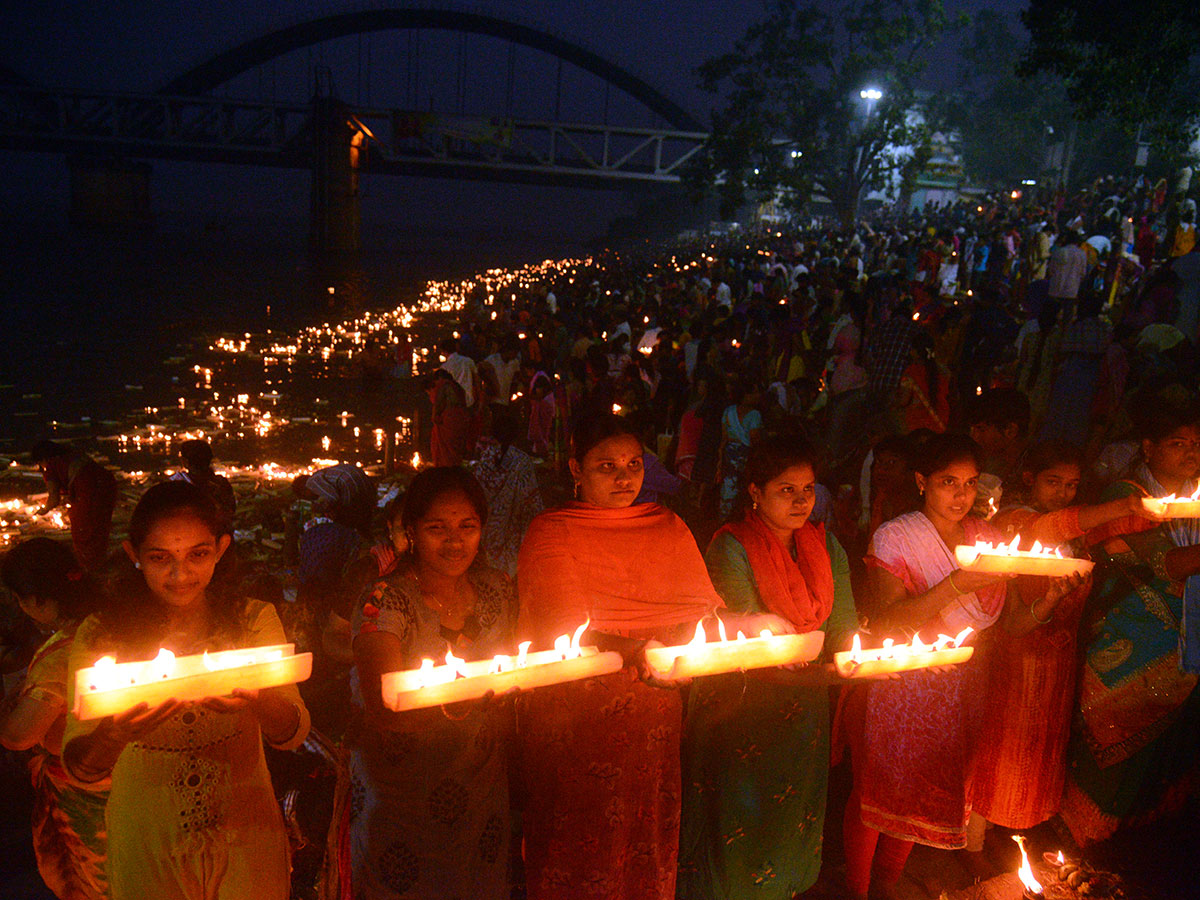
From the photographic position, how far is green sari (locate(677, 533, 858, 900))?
2.96 m

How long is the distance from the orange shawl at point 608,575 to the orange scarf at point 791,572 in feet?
0.75

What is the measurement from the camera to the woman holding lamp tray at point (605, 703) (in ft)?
8.90

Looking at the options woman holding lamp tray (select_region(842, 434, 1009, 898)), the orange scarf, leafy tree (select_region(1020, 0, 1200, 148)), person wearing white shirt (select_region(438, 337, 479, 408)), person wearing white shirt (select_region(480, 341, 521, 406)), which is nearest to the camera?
the orange scarf

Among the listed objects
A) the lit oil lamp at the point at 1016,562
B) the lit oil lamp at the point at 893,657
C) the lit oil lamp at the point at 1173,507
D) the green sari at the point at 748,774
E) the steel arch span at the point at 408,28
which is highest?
the steel arch span at the point at 408,28

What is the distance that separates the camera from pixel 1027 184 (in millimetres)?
41438

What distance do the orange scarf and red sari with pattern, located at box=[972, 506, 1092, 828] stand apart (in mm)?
954

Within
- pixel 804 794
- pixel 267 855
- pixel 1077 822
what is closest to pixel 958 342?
pixel 1077 822

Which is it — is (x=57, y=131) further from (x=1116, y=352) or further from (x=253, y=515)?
(x=1116, y=352)

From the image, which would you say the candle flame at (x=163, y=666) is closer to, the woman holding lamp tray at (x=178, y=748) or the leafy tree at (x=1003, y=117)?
the woman holding lamp tray at (x=178, y=748)

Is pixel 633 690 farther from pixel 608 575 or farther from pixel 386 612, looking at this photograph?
pixel 386 612

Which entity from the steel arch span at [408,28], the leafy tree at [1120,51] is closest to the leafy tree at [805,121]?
the leafy tree at [1120,51]

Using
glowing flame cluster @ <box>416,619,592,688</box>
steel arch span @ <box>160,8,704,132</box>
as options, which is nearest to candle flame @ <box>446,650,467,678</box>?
glowing flame cluster @ <box>416,619,592,688</box>

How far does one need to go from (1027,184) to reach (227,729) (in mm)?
46907

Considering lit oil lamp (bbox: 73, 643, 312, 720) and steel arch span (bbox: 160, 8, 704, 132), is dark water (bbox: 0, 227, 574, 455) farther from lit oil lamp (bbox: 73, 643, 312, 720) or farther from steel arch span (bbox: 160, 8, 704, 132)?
steel arch span (bbox: 160, 8, 704, 132)
